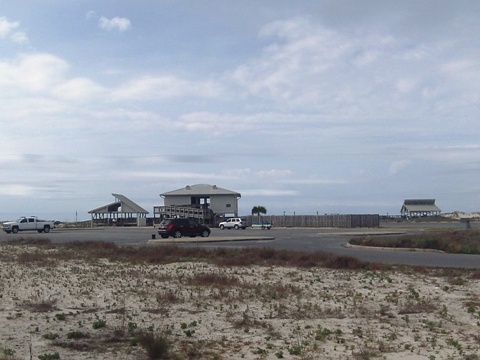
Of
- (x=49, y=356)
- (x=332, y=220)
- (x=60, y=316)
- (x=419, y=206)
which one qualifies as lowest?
(x=49, y=356)

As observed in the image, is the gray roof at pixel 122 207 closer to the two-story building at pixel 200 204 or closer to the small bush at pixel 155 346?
the two-story building at pixel 200 204

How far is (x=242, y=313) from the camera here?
42.5ft

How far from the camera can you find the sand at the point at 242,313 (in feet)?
33.1

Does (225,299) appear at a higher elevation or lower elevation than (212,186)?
lower

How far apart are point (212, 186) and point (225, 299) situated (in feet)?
239

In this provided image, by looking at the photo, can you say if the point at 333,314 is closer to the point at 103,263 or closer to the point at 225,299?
the point at 225,299

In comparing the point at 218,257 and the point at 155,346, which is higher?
the point at 218,257

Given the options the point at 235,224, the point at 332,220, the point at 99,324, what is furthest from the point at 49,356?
the point at 332,220

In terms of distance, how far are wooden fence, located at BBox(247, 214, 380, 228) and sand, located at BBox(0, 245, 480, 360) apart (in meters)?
55.4

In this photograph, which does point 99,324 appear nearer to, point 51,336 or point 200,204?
point 51,336

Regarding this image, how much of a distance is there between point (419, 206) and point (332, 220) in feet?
176

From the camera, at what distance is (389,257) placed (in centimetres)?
2670

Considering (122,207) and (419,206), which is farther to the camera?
(419,206)

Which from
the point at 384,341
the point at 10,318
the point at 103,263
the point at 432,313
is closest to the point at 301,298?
the point at 432,313
